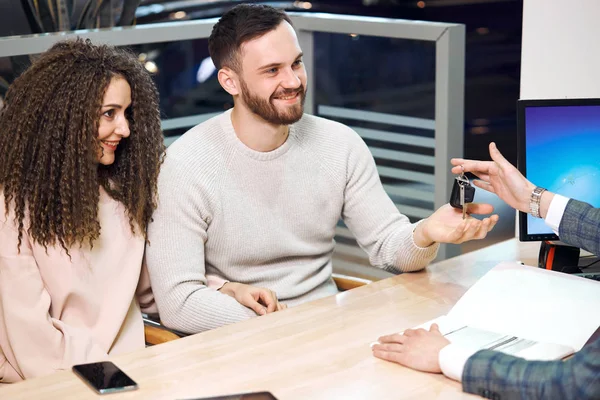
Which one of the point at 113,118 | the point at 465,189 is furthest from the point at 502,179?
the point at 113,118

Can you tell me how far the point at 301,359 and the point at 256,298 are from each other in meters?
0.55

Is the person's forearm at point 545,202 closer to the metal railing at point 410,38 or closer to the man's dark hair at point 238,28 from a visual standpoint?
the man's dark hair at point 238,28

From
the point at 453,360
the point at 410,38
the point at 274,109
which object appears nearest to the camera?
the point at 453,360

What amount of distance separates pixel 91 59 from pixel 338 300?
3.06 feet

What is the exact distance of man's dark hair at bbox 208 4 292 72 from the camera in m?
2.57

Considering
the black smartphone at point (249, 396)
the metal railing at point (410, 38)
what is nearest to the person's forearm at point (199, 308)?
the black smartphone at point (249, 396)

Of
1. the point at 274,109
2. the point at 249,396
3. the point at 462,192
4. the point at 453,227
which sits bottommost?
the point at 249,396

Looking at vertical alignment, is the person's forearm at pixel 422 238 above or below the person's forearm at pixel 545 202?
below

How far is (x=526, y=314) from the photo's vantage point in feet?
6.70

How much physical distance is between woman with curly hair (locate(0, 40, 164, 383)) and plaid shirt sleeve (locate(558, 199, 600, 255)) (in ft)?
3.68

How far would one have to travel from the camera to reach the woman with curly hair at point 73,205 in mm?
2232

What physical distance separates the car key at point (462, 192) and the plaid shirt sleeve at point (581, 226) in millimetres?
265

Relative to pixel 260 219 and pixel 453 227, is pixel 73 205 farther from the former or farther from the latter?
pixel 453 227

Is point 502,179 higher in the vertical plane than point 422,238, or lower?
higher
